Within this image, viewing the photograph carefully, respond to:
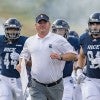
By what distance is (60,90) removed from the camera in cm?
890

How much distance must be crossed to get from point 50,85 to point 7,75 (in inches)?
52.6

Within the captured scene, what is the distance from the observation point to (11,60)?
9812 millimetres

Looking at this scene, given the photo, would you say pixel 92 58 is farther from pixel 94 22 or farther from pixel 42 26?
pixel 42 26

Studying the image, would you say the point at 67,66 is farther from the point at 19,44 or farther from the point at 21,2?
the point at 21,2

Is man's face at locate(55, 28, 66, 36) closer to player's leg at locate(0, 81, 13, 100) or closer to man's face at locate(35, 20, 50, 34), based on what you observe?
player's leg at locate(0, 81, 13, 100)

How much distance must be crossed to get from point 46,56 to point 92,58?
0.93 metres

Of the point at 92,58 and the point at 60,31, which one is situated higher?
the point at 60,31

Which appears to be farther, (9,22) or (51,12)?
(51,12)

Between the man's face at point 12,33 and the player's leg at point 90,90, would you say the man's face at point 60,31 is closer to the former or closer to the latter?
the man's face at point 12,33

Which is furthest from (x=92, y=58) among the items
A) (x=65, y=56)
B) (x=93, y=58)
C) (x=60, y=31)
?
(x=60, y=31)

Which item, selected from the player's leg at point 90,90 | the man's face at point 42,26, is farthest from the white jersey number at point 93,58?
the man's face at point 42,26

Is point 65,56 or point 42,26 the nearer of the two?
point 65,56

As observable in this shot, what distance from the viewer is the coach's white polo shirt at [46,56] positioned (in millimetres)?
8617

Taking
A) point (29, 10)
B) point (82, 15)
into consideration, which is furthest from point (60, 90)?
point (29, 10)
